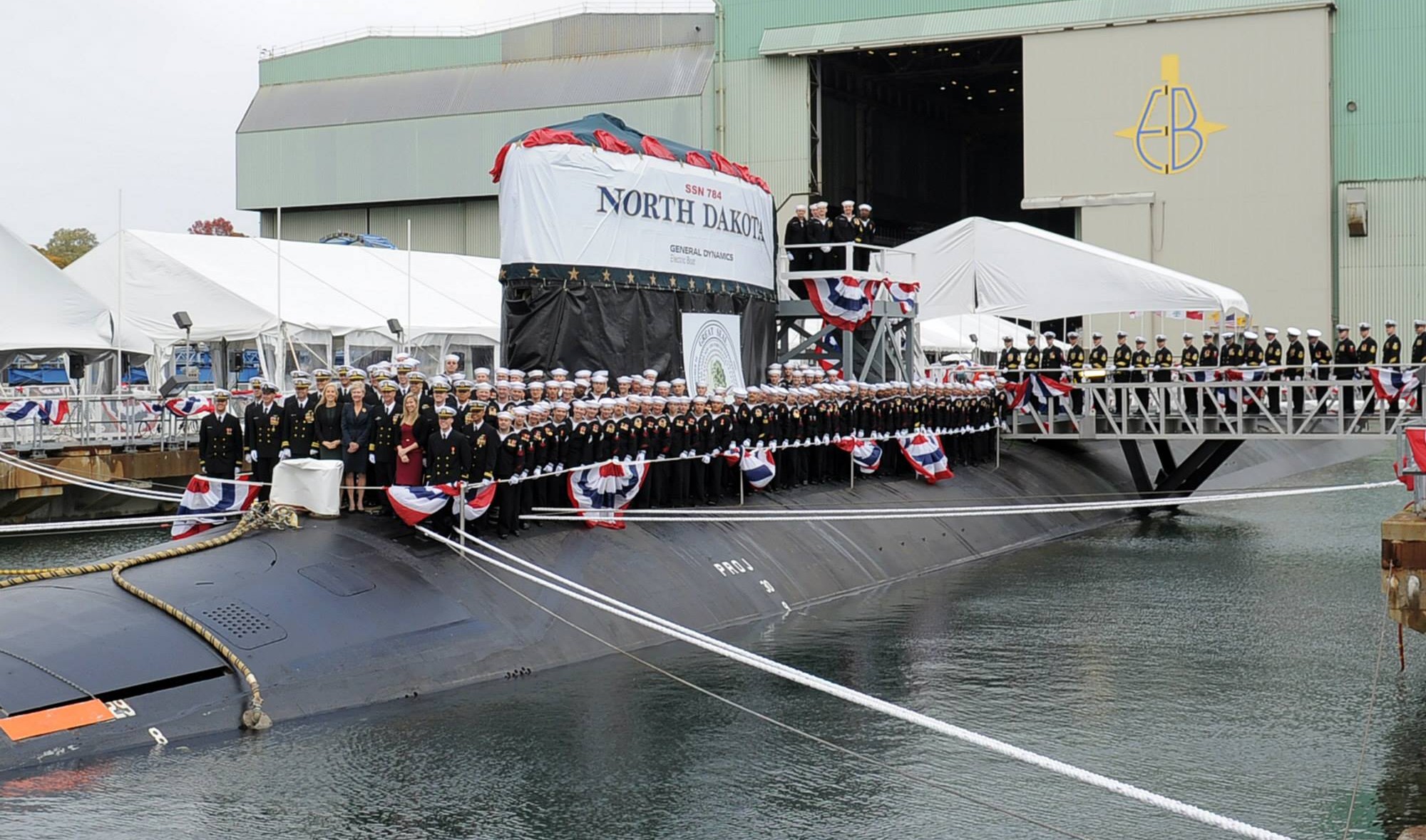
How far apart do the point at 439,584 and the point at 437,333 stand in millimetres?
23635

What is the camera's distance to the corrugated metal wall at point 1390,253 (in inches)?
1690

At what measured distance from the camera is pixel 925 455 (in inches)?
987

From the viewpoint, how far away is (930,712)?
44.8 ft

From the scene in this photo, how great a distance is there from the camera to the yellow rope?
12.1 m

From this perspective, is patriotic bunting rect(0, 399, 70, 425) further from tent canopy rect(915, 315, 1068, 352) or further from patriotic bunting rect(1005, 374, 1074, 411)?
tent canopy rect(915, 315, 1068, 352)

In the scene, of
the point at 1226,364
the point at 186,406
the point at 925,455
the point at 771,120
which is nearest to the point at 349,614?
the point at 925,455

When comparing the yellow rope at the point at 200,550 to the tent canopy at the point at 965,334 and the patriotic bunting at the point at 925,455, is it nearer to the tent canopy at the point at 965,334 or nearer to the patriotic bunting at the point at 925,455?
the patriotic bunting at the point at 925,455

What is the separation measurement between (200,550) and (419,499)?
2111mm

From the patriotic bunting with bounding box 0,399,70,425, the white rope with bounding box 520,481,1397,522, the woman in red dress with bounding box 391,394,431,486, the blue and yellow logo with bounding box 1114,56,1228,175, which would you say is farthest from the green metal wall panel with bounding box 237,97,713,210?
the woman in red dress with bounding box 391,394,431,486

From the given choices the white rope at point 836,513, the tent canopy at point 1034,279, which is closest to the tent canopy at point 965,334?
the tent canopy at point 1034,279

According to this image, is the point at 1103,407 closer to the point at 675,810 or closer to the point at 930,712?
the point at 930,712

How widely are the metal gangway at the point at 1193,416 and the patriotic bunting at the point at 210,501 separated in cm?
1606

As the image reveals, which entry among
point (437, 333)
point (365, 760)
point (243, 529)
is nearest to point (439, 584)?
point (243, 529)

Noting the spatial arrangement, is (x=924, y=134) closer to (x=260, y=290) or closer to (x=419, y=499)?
(x=260, y=290)
